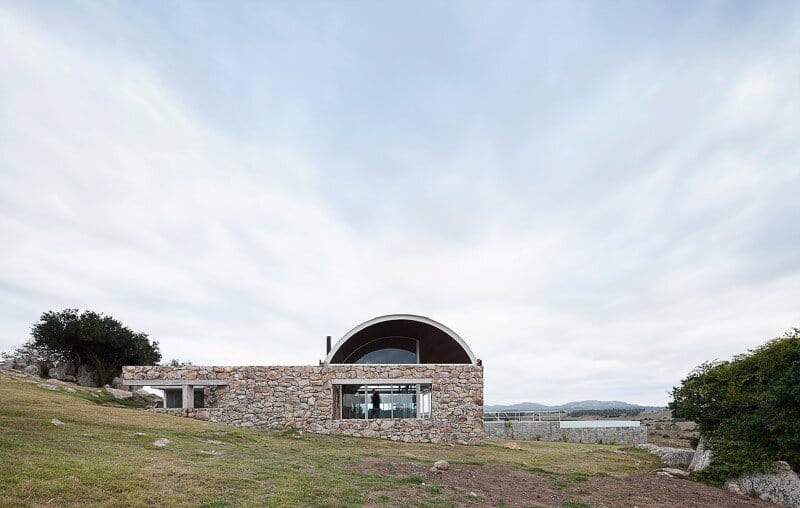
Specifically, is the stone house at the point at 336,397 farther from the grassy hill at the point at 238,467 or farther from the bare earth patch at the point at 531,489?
the bare earth patch at the point at 531,489

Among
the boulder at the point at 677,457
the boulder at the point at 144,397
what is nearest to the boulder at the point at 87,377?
the boulder at the point at 144,397

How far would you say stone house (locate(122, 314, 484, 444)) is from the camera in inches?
960

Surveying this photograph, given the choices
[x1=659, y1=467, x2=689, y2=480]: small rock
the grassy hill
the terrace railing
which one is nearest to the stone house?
the grassy hill

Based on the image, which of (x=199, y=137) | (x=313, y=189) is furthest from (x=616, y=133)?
(x=199, y=137)

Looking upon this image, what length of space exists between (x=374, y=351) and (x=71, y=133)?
59.1ft

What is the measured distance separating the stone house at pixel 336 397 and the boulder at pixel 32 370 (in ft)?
29.9

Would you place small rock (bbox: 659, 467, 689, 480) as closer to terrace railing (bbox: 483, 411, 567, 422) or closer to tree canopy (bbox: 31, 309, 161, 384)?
terrace railing (bbox: 483, 411, 567, 422)

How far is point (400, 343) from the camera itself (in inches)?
1149

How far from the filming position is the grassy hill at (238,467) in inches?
386

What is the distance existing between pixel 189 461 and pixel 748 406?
60.1 ft

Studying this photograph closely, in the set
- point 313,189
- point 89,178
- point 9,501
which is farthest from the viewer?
point 313,189

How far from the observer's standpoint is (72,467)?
33.8 ft

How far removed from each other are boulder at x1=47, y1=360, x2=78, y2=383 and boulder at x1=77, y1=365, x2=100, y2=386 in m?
0.34

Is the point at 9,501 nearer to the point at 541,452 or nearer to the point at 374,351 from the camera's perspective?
the point at 541,452
